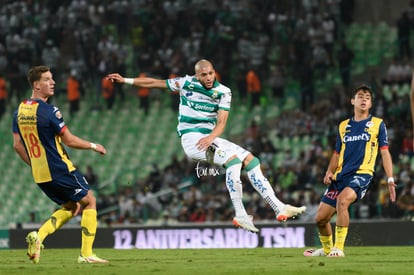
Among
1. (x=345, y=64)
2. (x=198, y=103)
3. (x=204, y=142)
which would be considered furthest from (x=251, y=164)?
(x=345, y=64)

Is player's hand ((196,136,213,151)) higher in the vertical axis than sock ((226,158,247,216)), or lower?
higher

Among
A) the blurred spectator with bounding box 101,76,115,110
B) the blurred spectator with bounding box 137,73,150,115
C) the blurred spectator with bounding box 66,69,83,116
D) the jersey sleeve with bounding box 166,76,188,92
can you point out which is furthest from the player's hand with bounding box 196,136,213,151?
the blurred spectator with bounding box 66,69,83,116

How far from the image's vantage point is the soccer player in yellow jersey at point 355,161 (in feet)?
47.4

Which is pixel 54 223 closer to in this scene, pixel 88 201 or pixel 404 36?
pixel 88 201

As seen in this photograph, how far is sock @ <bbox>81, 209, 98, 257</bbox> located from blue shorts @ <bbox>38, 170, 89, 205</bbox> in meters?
0.24

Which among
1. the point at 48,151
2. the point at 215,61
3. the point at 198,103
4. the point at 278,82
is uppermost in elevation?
the point at 215,61

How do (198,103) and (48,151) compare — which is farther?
(198,103)

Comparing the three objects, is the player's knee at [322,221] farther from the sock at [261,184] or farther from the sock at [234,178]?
the sock at [234,178]

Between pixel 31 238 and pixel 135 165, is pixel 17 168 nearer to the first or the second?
pixel 135 165

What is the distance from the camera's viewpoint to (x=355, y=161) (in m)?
14.6

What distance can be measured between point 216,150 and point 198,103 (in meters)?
0.71

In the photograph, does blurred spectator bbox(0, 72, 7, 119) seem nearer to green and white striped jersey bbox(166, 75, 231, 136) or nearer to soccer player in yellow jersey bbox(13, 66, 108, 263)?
green and white striped jersey bbox(166, 75, 231, 136)

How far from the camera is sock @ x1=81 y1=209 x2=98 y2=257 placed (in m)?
13.5

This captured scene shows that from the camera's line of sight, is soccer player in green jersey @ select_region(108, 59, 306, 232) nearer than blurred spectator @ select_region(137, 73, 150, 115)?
Yes
